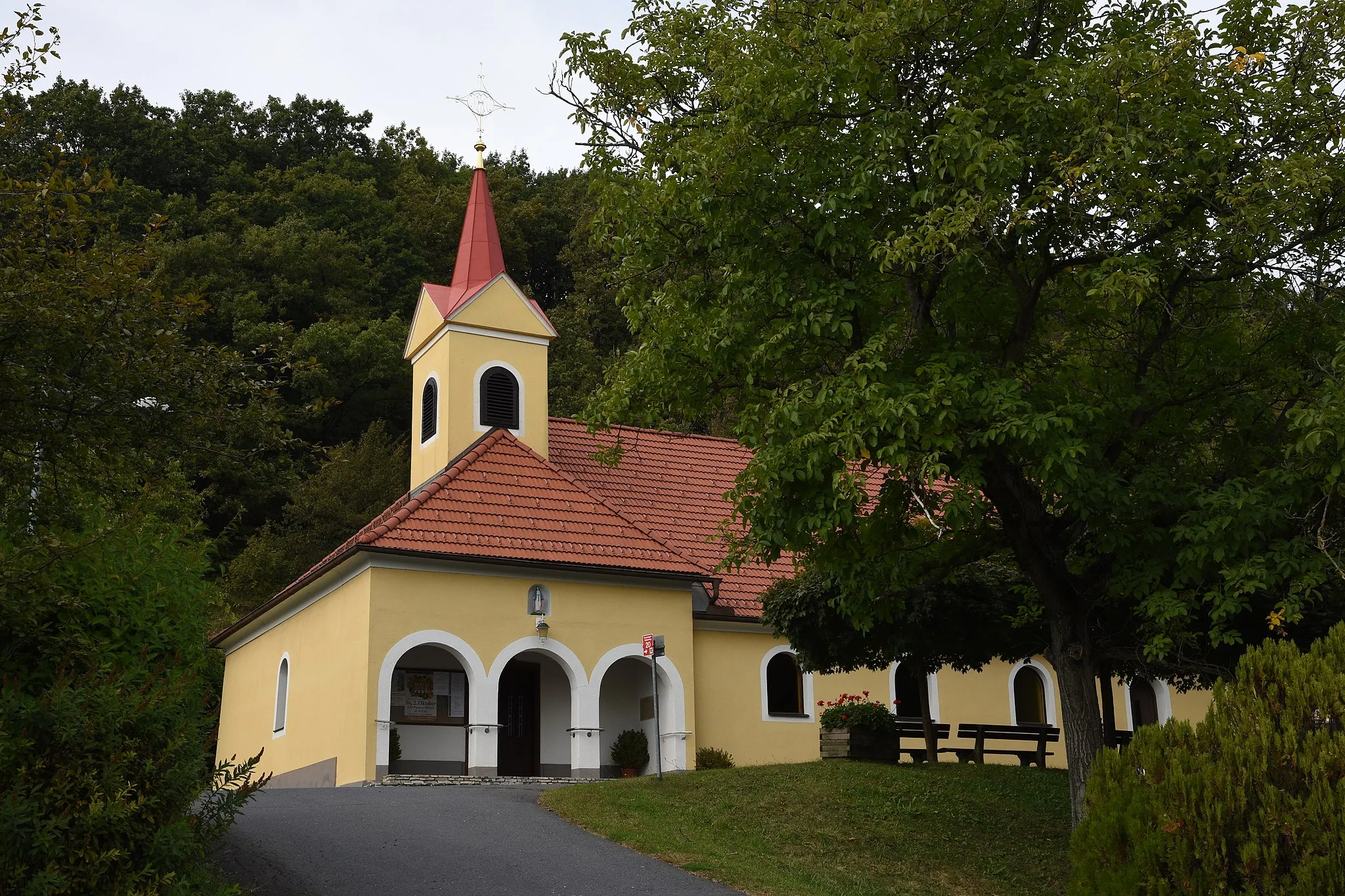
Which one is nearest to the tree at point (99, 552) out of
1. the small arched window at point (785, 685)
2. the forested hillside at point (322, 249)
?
the small arched window at point (785, 685)

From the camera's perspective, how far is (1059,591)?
543 inches

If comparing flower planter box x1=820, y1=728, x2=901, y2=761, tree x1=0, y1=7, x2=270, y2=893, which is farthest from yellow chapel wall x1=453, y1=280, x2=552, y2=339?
tree x1=0, y1=7, x2=270, y2=893

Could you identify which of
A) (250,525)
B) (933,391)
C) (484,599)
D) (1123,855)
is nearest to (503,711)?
(484,599)

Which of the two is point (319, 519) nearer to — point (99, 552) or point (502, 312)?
A: point (502, 312)

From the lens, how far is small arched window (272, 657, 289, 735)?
24.4 meters

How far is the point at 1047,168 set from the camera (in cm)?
1238

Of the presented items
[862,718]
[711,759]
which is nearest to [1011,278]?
[862,718]

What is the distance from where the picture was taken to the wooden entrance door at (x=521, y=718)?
23.9 meters

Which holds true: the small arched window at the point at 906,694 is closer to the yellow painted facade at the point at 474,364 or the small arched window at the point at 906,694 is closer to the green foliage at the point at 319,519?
the yellow painted facade at the point at 474,364

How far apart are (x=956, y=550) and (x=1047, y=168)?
14.4 feet

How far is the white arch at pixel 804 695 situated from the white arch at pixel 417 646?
5.37 m

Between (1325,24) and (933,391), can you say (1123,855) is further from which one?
(1325,24)

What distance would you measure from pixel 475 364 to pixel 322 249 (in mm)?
22362

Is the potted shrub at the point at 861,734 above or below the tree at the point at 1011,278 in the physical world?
below
